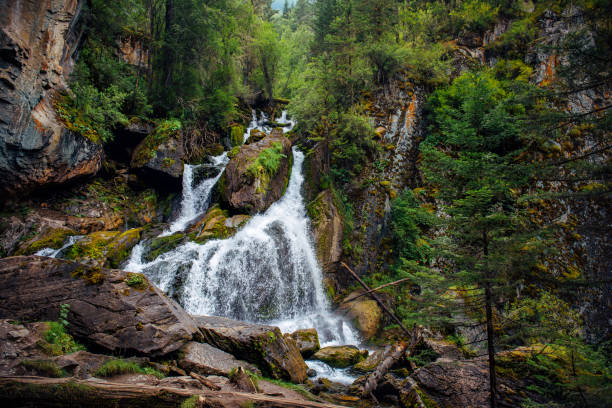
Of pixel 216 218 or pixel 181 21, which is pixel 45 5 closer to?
pixel 181 21

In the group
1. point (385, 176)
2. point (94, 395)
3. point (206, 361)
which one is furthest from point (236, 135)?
point (94, 395)

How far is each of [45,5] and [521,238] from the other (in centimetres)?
1571

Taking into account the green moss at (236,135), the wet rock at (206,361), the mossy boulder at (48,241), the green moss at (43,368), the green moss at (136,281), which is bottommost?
the wet rock at (206,361)

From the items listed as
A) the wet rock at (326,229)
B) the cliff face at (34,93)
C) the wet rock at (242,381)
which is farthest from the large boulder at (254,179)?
the wet rock at (242,381)

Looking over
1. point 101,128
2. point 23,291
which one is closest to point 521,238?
point 23,291

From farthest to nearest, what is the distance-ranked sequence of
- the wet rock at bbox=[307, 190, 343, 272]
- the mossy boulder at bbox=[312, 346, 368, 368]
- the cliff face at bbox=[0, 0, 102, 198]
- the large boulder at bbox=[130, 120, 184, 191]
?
the large boulder at bbox=[130, 120, 184, 191], the wet rock at bbox=[307, 190, 343, 272], the cliff face at bbox=[0, 0, 102, 198], the mossy boulder at bbox=[312, 346, 368, 368]

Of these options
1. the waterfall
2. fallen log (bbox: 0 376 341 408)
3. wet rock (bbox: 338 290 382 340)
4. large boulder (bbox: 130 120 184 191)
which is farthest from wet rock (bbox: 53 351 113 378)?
large boulder (bbox: 130 120 184 191)

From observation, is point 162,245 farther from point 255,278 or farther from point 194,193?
point 194,193

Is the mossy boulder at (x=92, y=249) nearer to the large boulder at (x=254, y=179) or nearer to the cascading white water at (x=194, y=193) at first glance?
the cascading white water at (x=194, y=193)

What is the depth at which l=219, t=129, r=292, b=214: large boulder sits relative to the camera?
47.2 ft

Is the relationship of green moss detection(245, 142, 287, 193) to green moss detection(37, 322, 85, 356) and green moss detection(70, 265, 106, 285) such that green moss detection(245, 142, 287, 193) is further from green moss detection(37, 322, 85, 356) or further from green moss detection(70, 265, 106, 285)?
green moss detection(37, 322, 85, 356)

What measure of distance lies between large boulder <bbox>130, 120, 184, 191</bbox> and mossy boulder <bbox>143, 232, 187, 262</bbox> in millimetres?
4435

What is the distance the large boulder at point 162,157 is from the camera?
15141mm

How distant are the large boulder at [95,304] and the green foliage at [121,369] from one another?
0.69 m
